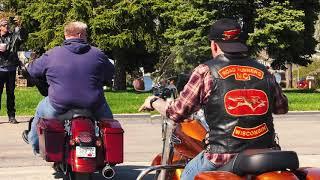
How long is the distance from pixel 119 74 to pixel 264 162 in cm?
4053

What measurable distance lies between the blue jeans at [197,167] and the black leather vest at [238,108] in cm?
9

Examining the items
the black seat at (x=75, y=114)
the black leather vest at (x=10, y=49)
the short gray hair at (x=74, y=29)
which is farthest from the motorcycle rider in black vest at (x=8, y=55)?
the black seat at (x=75, y=114)

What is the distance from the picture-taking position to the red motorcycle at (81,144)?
6031 millimetres

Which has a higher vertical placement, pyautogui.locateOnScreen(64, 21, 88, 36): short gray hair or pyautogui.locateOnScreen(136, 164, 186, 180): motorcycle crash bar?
pyautogui.locateOnScreen(64, 21, 88, 36): short gray hair

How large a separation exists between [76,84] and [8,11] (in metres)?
45.5

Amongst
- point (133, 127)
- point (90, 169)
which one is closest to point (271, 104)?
point (90, 169)

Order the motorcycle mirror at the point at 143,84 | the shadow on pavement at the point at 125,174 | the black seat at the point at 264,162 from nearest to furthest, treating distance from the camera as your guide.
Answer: the black seat at the point at 264,162 < the motorcycle mirror at the point at 143,84 < the shadow on pavement at the point at 125,174

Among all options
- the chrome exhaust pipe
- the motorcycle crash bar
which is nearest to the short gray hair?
the chrome exhaust pipe

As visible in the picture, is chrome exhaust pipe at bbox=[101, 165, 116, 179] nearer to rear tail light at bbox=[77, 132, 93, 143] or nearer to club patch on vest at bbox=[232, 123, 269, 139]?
rear tail light at bbox=[77, 132, 93, 143]

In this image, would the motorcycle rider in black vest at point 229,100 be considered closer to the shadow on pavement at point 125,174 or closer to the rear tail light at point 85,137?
the rear tail light at point 85,137

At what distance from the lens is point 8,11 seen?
50312 millimetres

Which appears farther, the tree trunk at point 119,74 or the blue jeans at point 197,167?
the tree trunk at point 119,74

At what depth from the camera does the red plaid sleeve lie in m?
4.21

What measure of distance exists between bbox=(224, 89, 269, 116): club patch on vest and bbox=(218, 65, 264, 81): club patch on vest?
99 millimetres
